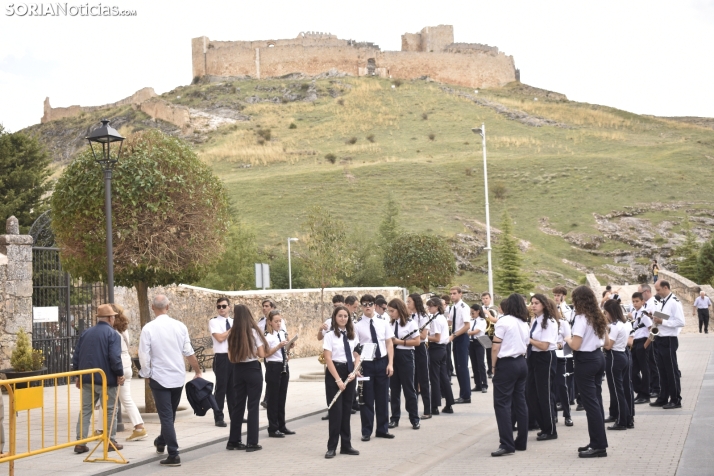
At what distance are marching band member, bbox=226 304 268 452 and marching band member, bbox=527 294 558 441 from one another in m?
3.29

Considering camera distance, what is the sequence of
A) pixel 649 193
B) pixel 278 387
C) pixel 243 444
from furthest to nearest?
pixel 649 193, pixel 278 387, pixel 243 444

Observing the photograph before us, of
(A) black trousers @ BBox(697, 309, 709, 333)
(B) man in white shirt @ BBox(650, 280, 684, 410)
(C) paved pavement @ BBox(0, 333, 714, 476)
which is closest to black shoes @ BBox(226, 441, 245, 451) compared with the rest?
(C) paved pavement @ BBox(0, 333, 714, 476)

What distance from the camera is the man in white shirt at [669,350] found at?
12336mm

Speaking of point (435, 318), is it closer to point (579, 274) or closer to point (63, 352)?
point (63, 352)

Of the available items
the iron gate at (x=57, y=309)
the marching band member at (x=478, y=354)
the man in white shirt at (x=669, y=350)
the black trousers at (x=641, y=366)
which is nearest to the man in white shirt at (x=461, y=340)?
the marching band member at (x=478, y=354)

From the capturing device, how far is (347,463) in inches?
357

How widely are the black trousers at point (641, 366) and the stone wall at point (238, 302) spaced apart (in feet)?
38.8

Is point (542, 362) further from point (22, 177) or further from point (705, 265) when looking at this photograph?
point (705, 265)

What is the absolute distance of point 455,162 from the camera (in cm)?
6575

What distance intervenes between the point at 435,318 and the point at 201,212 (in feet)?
13.3

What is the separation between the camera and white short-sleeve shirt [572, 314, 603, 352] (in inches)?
364

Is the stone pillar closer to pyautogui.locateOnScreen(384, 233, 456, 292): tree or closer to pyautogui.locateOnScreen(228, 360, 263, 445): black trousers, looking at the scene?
pyautogui.locateOnScreen(228, 360, 263, 445): black trousers

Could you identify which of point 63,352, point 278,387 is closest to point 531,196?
point 63,352

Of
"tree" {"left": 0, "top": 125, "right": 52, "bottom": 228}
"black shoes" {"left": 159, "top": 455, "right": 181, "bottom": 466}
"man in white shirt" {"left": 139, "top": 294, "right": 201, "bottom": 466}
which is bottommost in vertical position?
"black shoes" {"left": 159, "top": 455, "right": 181, "bottom": 466}
